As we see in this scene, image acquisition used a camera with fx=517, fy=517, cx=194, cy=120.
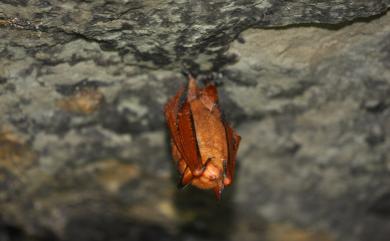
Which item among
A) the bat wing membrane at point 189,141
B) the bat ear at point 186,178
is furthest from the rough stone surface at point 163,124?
the bat ear at point 186,178

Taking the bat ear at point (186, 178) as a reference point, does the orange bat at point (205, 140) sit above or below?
above

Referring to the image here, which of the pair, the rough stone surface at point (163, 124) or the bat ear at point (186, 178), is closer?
the rough stone surface at point (163, 124)

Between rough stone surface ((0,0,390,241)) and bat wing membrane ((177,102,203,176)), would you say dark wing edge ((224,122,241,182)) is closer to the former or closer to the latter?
bat wing membrane ((177,102,203,176))

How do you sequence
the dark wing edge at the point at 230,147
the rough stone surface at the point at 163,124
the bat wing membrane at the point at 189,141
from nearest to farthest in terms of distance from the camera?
the rough stone surface at the point at 163,124
the bat wing membrane at the point at 189,141
the dark wing edge at the point at 230,147

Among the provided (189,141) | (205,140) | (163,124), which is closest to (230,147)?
(205,140)

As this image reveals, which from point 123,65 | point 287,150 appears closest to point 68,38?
point 123,65

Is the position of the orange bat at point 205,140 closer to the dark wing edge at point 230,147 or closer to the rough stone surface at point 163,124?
the dark wing edge at point 230,147

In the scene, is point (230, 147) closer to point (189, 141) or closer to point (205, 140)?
point (205, 140)

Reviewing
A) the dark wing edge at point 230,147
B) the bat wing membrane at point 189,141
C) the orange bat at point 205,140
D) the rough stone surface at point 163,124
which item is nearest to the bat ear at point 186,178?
the orange bat at point 205,140

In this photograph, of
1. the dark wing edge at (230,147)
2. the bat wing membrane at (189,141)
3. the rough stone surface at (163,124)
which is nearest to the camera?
the rough stone surface at (163,124)
